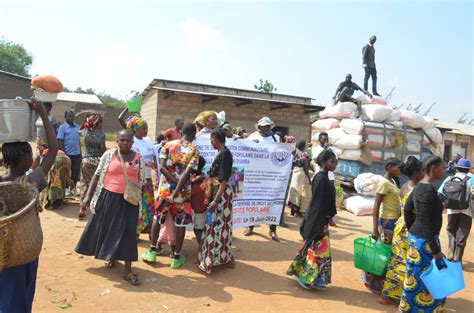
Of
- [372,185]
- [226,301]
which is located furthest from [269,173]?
[372,185]

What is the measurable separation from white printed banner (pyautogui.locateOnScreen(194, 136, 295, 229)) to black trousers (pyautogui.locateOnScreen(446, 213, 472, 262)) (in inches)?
100

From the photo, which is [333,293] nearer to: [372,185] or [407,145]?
[372,185]

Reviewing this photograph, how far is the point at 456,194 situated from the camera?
5574 mm

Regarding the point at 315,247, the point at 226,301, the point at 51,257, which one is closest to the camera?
the point at 226,301

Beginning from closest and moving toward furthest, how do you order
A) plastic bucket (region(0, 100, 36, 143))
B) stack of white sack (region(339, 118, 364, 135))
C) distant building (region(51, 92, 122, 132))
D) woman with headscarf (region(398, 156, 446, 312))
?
plastic bucket (region(0, 100, 36, 143))
woman with headscarf (region(398, 156, 446, 312))
stack of white sack (region(339, 118, 364, 135))
distant building (region(51, 92, 122, 132))

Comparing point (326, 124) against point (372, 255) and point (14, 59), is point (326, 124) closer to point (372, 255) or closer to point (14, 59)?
point (372, 255)

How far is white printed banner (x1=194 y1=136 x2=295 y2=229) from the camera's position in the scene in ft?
18.7

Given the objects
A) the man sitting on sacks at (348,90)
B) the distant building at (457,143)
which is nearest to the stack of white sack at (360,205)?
the man sitting on sacks at (348,90)

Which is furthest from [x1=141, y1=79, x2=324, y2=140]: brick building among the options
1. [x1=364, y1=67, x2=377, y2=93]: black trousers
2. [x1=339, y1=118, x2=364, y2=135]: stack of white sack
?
[x1=339, y1=118, x2=364, y2=135]: stack of white sack

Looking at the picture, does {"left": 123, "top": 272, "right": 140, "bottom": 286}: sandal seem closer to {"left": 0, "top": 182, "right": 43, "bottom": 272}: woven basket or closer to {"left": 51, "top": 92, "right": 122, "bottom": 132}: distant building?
{"left": 0, "top": 182, "right": 43, "bottom": 272}: woven basket

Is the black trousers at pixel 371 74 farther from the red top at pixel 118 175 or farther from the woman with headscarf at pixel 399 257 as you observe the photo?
the red top at pixel 118 175

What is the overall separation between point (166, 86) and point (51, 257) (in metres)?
9.88

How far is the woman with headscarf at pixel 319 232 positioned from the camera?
13.4 feet

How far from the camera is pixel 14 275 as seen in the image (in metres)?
2.31
